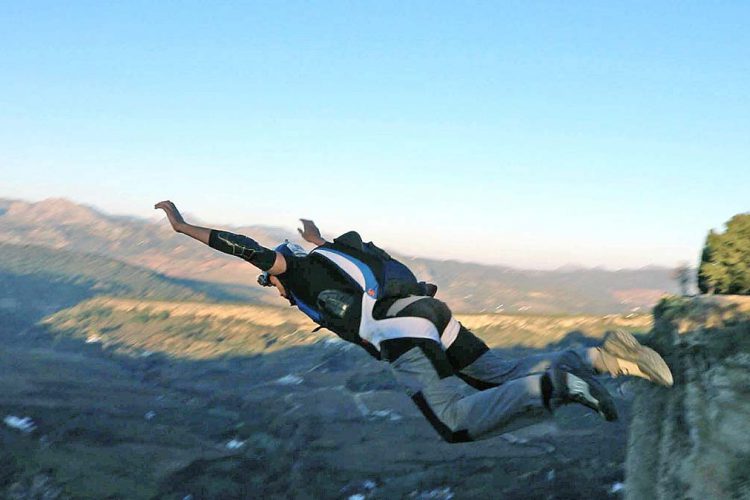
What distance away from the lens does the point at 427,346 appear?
6.17 m

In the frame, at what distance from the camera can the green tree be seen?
56.3 ft

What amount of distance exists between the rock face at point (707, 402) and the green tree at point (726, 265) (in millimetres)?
5854

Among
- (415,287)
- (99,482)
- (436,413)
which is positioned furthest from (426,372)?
(99,482)

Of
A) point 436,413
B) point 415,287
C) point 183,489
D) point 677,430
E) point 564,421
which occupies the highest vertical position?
point 415,287

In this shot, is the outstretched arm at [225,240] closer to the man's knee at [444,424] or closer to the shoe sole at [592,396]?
the man's knee at [444,424]

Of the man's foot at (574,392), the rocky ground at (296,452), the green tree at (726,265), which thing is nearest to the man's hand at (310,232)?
the man's foot at (574,392)

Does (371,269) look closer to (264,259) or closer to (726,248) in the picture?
(264,259)

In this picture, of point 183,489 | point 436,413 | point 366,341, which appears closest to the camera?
point 436,413

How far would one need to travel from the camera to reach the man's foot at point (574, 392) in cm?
557

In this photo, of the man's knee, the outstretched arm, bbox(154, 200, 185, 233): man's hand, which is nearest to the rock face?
the man's knee

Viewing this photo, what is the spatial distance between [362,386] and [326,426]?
94.7ft

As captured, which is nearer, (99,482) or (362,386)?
(99,482)

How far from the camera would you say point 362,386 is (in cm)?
18888

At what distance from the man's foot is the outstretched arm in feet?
9.55
